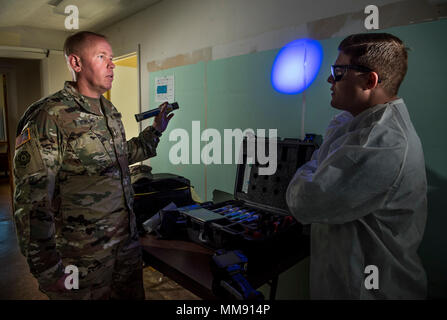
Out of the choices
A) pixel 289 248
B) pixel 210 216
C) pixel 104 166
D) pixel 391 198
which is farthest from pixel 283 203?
pixel 104 166

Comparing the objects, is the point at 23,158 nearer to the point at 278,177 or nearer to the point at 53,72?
the point at 278,177

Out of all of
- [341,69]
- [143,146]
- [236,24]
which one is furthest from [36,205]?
[236,24]

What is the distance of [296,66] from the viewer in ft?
5.76

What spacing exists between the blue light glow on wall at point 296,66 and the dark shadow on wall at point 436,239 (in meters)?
0.81

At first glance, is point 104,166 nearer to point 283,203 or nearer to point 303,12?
→ point 283,203

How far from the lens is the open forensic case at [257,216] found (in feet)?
4.01

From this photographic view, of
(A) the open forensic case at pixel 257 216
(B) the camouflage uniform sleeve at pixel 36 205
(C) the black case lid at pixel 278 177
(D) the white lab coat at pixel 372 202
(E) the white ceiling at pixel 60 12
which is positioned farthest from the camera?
(E) the white ceiling at pixel 60 12

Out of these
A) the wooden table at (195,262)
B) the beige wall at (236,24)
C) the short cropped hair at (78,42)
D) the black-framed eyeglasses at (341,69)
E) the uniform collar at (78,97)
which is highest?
the beige wall at (236,24)

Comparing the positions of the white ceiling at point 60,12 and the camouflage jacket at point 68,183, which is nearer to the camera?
the camouflage jacket at point 68,183

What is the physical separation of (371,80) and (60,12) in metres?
3.54

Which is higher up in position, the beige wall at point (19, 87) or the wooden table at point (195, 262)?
the beige wall at point (19, 87)

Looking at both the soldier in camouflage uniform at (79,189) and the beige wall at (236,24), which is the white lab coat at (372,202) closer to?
the beige wall at (236,24)

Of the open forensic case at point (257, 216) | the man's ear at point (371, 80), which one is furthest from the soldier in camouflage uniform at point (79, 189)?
the man's ear at point (371, 80)
